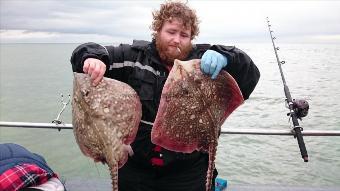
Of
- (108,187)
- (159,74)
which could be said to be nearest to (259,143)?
(108,187)

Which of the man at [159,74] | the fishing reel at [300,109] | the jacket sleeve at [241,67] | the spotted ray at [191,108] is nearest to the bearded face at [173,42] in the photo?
the man at [159,74]

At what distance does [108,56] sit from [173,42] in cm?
52

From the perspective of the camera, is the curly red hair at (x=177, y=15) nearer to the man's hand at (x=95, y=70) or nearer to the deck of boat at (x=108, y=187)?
the man's hand at (x=95, y=70)

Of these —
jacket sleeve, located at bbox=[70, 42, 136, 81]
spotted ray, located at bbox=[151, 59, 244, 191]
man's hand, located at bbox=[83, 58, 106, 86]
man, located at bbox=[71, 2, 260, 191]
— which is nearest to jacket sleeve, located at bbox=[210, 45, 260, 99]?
man, located at bbox=[71, 2, 260, 191]

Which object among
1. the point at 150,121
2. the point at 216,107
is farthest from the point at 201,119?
the point at 150,121

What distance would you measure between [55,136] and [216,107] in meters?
12.6

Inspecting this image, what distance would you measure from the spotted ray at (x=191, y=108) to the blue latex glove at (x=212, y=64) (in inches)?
2.1

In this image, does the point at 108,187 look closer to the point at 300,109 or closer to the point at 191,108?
the point at 300,109

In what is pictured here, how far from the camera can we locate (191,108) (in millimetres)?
2363

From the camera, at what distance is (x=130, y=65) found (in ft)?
9.34

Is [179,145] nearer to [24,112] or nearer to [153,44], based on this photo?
[153,44]

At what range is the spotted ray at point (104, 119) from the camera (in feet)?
7.42

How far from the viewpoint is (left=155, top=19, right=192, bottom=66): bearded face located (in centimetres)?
278

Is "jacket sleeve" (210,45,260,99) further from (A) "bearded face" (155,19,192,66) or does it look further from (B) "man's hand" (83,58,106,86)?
(B) "man's hand" (83,58,106,86)
